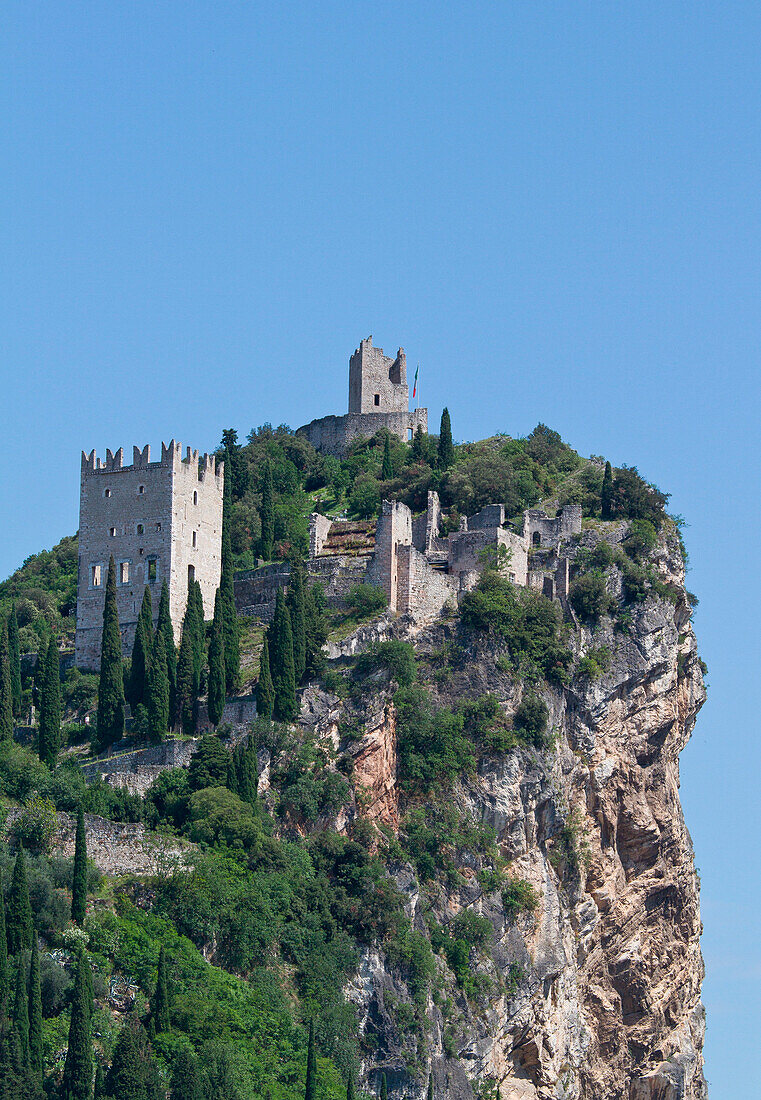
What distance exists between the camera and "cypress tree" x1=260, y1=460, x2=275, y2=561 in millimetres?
86125

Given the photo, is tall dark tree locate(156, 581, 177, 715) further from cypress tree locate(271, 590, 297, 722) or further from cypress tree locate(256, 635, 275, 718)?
cypress tree locate(271, 590, 297, 722)

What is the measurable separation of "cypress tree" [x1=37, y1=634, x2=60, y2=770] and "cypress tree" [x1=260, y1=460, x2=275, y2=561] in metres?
15.9

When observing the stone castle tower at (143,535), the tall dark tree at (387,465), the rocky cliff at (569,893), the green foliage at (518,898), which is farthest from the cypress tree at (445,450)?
the green foliage at (518,898)

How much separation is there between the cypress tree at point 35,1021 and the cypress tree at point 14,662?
2050 centimetres

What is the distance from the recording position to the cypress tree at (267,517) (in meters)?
86.1

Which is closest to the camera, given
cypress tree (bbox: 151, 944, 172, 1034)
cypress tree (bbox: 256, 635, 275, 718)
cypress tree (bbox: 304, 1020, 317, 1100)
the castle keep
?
cypress tree (bbox: 151, 944, 172, 1034)

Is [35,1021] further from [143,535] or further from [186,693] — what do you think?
[143,535]

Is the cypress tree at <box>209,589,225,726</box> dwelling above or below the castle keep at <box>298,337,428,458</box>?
below

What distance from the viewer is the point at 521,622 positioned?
76188 mm

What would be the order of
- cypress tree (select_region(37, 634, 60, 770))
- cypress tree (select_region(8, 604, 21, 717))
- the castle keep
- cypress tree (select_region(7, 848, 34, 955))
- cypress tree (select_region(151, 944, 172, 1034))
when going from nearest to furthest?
1. cypress tree (select_region(7, 848, 34, 955))
2. cypress tree (select_region(151, 944, 172, 1034))
3. cypress tree (select_region(37, 634, 60, 770))
4. cypress tree (select_region(8, 604, 21, 717))
5. the castle keep

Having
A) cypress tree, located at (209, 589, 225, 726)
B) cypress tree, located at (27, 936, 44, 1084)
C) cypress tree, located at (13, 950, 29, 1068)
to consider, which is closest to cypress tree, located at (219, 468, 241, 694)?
cypress tree, located at (209, 589, 225, 726)

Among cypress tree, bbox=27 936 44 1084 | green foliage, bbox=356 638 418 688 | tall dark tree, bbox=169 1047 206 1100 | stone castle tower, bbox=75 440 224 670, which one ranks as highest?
stone castle tower, bbox=75 440 224 670

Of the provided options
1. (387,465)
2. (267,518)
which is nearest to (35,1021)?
(267,518)

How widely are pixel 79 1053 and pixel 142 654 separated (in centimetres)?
2019
